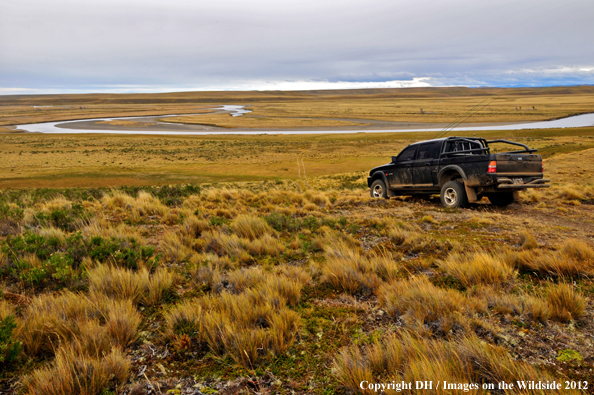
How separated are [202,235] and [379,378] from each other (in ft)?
16.6

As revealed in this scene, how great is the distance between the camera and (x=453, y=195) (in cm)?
1034

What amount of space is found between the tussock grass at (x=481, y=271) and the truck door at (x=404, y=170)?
23.6 ft

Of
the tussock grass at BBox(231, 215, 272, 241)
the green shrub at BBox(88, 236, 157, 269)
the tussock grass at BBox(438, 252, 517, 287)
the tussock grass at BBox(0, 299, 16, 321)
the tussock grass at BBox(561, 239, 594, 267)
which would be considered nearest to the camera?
the tussock grass at BBox(0, 299, 16, 321)

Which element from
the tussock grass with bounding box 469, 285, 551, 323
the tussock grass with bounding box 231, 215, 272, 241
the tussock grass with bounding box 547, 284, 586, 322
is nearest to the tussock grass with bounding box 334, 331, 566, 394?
the tussock grass with bounding box 469, 285, 551, 323

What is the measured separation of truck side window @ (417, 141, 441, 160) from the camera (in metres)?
10.9

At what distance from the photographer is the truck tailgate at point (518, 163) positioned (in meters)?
9.09

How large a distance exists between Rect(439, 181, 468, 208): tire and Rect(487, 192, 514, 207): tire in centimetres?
127

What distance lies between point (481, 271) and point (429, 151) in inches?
292

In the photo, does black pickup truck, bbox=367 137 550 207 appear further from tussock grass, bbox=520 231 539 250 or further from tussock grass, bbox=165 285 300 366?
tussock grass, bbox=165 285 300 366

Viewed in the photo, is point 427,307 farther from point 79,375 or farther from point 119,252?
point 119,252

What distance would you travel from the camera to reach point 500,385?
2.51 m

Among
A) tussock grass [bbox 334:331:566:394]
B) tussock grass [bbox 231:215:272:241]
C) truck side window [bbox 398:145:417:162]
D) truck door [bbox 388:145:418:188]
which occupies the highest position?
truck side window [bbox 398:145:417:162]

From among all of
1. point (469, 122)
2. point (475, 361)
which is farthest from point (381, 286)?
point (469, 122)

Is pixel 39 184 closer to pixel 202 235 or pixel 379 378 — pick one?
pixel 202 235
